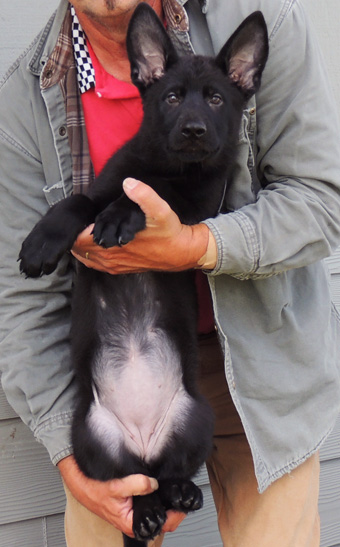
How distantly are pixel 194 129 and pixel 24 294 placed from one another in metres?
0.66

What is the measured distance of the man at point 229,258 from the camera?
172 cm

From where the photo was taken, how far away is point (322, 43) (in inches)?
104

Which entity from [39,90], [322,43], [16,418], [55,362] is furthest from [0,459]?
[322,43]

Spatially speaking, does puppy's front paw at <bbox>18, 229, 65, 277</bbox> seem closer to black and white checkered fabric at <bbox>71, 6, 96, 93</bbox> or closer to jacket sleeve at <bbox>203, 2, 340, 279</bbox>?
jacket sleeve at <bbox>203, 2, 340, 279</bbox>

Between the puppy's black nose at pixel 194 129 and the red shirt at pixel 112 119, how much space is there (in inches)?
11.7

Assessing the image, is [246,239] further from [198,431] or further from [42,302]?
[42,302]

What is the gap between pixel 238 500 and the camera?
6.33ft

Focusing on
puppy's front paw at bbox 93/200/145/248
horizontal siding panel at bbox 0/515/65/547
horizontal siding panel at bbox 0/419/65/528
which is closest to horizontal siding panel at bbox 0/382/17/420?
horizontal siding panel at bbox 0/419/65/528

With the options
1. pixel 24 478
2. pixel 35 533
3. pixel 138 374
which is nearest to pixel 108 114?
pixel 138 374

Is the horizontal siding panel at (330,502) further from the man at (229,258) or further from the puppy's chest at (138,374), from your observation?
the puppy's chest at (138,374)

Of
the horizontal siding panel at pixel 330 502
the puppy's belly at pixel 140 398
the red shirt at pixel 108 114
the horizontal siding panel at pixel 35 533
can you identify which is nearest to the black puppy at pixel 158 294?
the puppy's belly at pixel 140 398

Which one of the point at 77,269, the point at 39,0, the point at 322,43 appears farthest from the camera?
the point at 322,43

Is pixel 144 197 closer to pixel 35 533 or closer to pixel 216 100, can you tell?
pixel 216 100

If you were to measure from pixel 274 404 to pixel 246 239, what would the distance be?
0.43m
